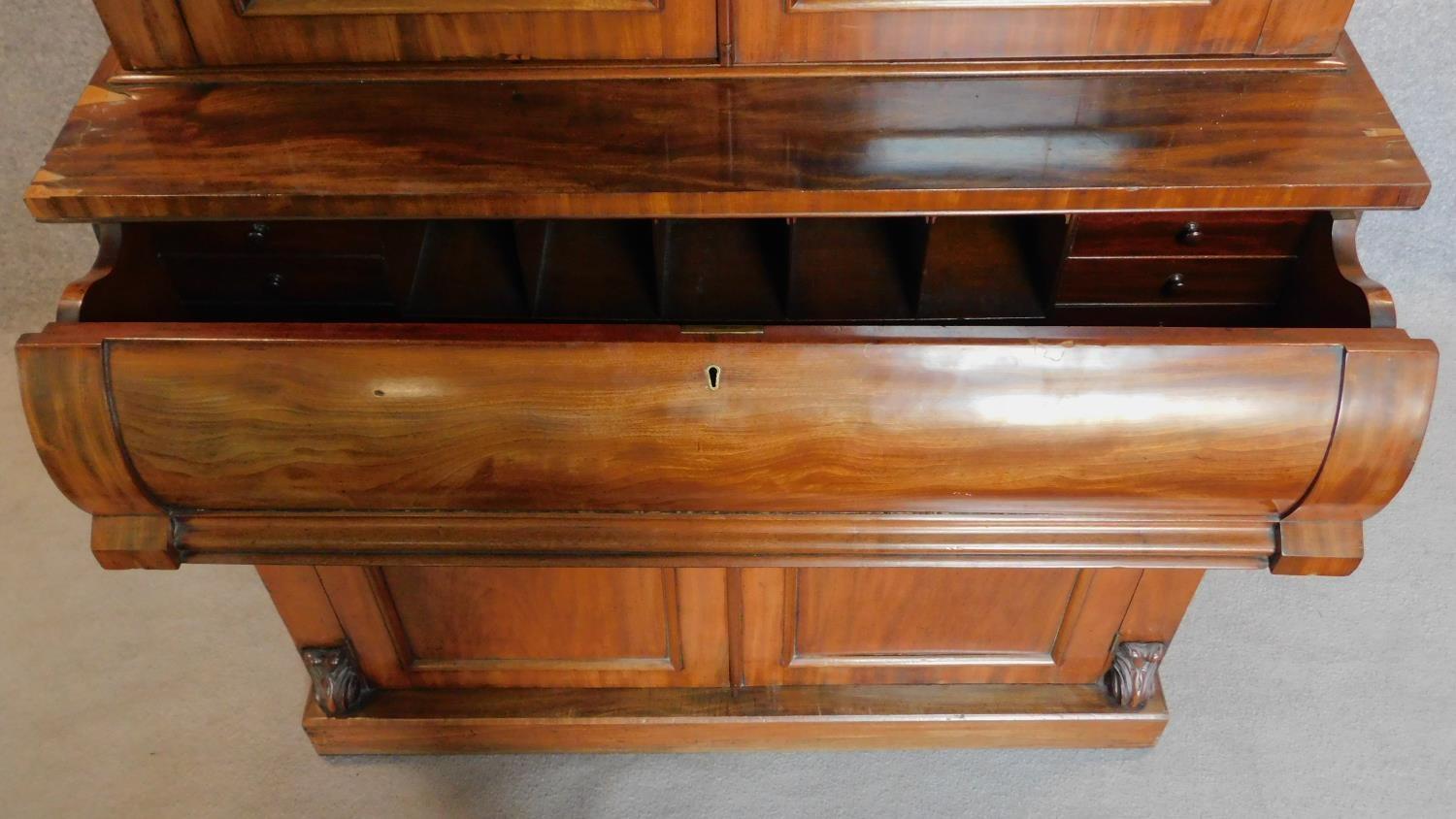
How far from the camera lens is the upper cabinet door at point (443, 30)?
3.30ft

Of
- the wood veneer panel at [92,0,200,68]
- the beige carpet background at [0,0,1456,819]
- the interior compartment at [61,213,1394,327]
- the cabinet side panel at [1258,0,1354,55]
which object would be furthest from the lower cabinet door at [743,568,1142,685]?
the wood veneer panel at [92,0,200,68]

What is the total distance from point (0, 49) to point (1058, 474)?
1570 millimetres

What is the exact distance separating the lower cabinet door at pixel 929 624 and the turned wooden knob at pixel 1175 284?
11.7 inches

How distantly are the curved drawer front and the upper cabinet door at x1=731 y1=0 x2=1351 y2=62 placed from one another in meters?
0.28

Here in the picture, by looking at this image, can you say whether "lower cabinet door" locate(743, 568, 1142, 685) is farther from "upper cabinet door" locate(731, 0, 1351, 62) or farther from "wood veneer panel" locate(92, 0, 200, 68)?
"wood veneer panel" locate(92, 0, 200, 68)

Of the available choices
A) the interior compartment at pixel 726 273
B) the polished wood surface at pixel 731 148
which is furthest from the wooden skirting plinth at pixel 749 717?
the polished wood surface at pixel 731 148

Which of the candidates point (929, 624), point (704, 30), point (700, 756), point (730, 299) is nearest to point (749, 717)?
point (700, 756)

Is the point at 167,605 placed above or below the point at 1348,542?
below

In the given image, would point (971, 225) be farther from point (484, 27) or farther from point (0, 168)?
point (0, 168)

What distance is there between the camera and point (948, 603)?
124 centimetres

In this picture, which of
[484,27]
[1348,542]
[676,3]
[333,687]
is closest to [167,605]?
[333,687]

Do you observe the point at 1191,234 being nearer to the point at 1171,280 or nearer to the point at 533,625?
the point at 1171,280

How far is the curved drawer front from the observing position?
3.09 feet

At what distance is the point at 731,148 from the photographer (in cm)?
97
